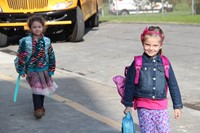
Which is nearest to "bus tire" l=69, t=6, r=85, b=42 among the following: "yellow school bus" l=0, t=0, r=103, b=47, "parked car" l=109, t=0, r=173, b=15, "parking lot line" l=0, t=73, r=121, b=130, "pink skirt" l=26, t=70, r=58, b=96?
"yellow school bus" l=0, t=0, r=103, b=47

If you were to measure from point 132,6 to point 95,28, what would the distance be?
2368 cm

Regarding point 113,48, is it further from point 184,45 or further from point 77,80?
point 77,80

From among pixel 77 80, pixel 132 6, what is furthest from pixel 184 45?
pixel 132 6

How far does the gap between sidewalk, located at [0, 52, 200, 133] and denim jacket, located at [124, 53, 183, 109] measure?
1.36 metres

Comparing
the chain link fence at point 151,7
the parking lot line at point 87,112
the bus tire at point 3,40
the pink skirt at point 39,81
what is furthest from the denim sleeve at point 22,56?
the chain link fence at point 151,7

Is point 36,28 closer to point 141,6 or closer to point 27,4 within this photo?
point 27,4

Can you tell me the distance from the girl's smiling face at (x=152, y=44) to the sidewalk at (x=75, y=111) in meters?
1.62

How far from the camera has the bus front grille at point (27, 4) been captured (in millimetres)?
14305

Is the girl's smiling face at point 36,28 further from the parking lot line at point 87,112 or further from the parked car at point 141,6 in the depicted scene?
the parked car at point 141,6

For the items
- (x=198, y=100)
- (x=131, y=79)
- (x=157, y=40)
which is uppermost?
(x=157, y=40)

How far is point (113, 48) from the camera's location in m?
13.7

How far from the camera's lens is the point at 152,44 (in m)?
4.47

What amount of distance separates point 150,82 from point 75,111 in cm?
244

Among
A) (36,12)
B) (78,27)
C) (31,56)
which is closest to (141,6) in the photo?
(78,27)
